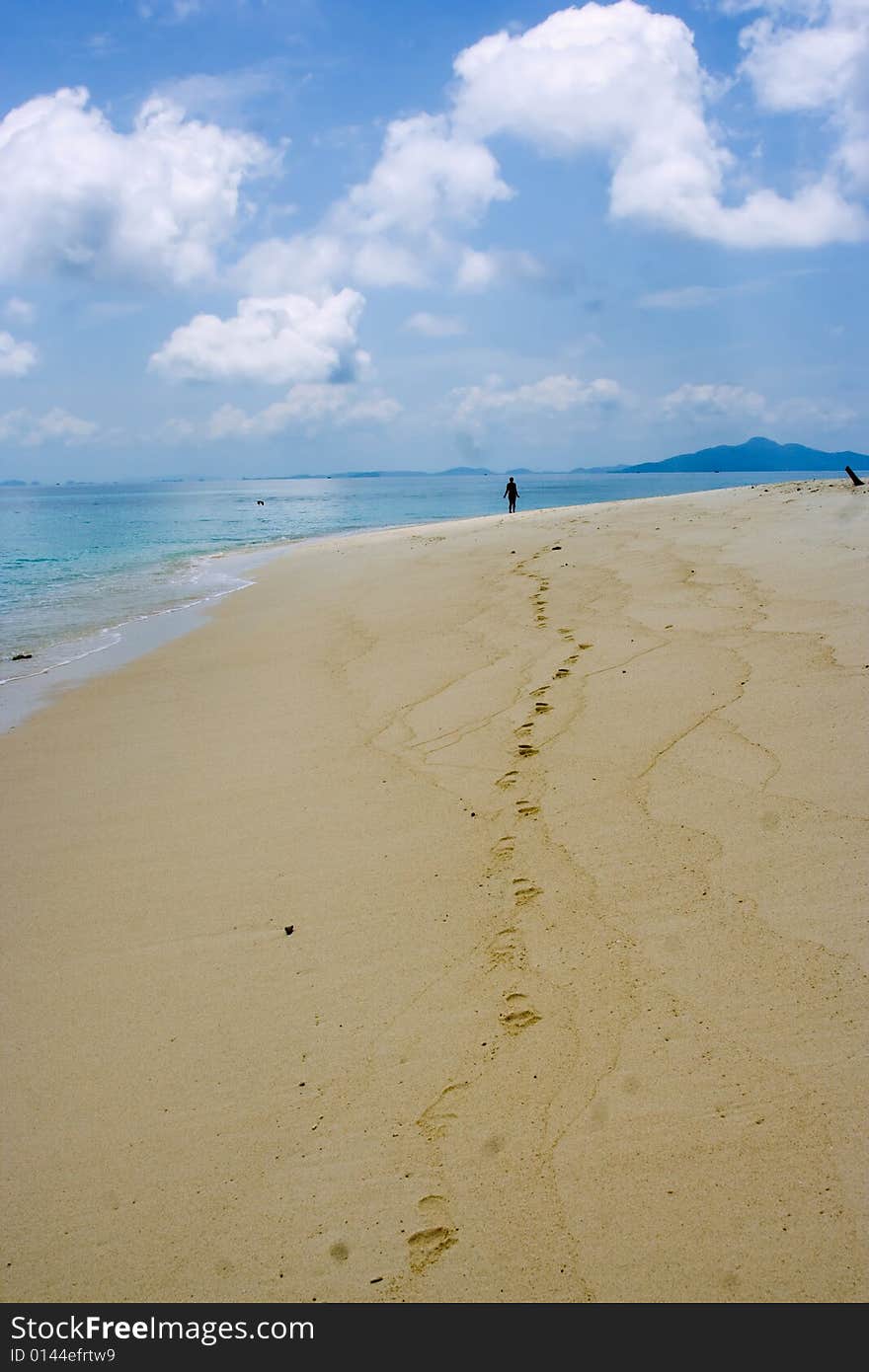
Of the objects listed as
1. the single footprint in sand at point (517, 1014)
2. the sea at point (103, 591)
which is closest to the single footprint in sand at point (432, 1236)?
the single footprint in sand at point (517, 1014)

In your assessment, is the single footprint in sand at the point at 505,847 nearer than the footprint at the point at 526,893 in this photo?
No

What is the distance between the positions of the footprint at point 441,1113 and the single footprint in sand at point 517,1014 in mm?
325

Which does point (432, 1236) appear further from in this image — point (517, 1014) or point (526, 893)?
point (526, 893)

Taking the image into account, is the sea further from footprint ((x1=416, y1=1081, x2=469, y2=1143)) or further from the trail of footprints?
footprint ((x1=416, y1=1081, x2=469, y2=1143))

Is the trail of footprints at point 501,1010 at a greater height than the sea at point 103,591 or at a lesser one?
lesser

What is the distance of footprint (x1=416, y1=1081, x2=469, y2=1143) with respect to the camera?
8.76ft

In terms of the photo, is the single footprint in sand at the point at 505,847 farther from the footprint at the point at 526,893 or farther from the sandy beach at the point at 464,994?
the footprint at the point at 526,893

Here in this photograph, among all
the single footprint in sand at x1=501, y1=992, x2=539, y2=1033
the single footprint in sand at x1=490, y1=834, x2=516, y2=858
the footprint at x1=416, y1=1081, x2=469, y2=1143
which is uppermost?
the single footprint in sand at x1=490, y1=834, x2=516, y2=858

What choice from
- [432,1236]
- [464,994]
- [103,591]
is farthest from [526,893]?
[103,591]

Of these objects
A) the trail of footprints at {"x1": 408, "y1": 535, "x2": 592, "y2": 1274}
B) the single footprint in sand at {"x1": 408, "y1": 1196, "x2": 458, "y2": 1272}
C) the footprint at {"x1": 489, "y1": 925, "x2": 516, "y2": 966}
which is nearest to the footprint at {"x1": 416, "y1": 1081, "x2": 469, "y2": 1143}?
the trail of footprints at {"x1": 408, "y1": 535, "x2": 592, "y2": 1274}

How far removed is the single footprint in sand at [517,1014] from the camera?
3066 millimetres

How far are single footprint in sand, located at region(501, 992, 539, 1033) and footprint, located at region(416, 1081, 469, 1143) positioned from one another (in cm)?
32

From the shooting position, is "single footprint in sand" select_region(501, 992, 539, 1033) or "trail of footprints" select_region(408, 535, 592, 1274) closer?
"trail of footprints" select_region(408, 535, 592, 1274)
